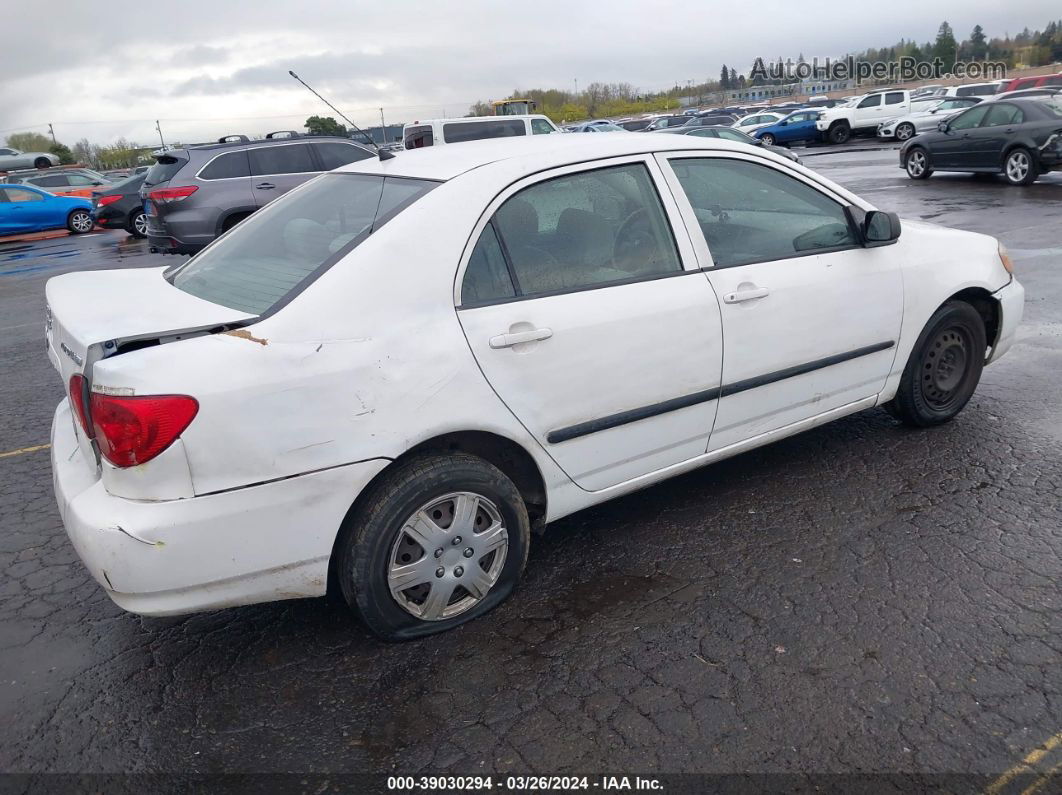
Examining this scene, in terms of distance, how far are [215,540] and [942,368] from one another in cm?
371

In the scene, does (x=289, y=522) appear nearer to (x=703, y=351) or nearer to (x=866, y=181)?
(x=703, y=351)

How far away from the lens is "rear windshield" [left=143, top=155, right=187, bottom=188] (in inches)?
509

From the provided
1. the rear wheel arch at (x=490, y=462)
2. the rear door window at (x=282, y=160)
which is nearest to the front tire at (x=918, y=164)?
the rear door window at (x=282, y=160)

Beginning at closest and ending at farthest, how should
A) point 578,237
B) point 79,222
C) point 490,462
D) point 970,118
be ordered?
point 490,462 → point 578,237 → point 970,118 → point 79,222

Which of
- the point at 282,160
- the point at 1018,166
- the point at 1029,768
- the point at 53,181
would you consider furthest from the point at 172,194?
the point at 53,181

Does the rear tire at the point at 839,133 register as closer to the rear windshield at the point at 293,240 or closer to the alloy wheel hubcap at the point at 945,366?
the alloy wheel hubcap at the point at 945,366

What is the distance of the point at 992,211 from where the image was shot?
508 inches

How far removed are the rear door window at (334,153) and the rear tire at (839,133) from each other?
24.6 metres

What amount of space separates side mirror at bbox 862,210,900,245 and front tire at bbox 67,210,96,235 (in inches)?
871

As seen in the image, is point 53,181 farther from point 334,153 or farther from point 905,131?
point 905,131

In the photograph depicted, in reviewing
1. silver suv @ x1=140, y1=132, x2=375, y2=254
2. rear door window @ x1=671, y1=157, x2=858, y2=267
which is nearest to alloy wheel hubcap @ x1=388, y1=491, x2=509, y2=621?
rear door window @ x1=671, y1=157, x2=858, y2=267

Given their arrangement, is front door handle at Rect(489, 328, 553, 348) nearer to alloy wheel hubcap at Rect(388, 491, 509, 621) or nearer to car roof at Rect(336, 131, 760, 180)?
alloy wheel hubcap at Rect(388, 491, 509, 621)

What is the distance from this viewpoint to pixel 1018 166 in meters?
15.9

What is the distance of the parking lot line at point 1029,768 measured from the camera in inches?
93.7
